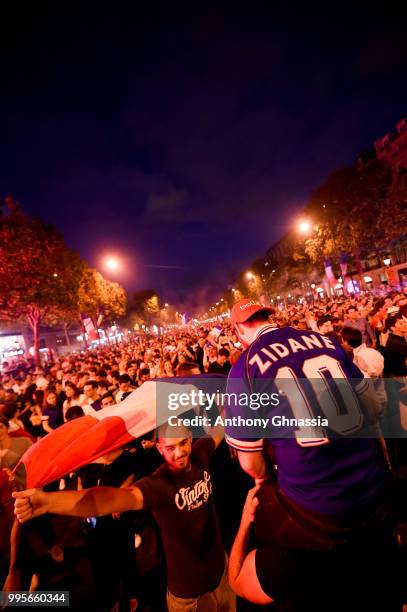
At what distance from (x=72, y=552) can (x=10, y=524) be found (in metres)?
1.61

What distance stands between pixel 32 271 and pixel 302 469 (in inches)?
1070

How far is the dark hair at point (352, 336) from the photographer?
5828mm

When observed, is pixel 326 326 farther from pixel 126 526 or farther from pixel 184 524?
pixel 184 524

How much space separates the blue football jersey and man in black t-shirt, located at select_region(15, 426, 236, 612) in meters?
0.91

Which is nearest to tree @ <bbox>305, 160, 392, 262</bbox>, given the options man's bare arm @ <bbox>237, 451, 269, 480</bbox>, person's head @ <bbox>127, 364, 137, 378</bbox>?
person's head @ <bbox>127, 364, 137, 378</bbox>

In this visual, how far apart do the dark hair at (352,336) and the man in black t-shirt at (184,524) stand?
4.22 metres

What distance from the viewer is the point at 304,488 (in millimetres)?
1847

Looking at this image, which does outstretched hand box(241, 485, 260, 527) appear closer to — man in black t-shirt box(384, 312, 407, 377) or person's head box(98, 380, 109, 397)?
man in black t-shirt box(384, 312, 407, 377)

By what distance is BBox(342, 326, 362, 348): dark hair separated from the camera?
5828 mm

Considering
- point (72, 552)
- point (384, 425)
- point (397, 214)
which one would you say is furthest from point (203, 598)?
point (397, 214)

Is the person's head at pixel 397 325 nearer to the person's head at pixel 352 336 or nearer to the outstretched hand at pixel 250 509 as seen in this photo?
the person's head at pixel 352 336

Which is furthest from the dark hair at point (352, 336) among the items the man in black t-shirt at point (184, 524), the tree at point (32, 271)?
the tree at point (32, 271)

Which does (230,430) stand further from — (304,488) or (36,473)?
(36,473)

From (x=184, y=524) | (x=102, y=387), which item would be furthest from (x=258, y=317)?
(x=102, y=387)
